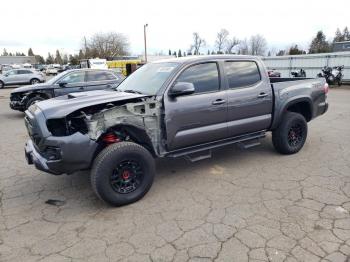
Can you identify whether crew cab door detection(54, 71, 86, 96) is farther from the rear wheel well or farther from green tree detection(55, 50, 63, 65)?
green tree detection(55, 50, 63, 65)

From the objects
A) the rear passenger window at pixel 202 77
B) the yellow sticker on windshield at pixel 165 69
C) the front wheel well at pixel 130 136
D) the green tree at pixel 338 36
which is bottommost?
the front wheel well at pixel 130 136

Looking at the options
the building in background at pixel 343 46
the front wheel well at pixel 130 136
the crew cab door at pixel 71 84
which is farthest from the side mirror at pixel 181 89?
the building in background at pixel 343 46

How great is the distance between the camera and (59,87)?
9953 millimetres

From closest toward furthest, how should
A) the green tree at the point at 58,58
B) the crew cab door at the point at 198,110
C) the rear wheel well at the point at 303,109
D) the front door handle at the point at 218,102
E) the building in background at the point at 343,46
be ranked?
the crew cab door at the point at 198,110, the front door handle at the point at 218,102, the rear wheel well at the point at 303,109, the building in background at the point at 343,46, the green tree at the point at 58,58

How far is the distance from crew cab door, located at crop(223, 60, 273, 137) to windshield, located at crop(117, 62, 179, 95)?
3.19ft

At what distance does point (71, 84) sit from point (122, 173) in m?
7.23

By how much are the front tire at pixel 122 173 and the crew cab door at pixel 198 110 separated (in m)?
0.51

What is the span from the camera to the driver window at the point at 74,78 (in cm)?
1013

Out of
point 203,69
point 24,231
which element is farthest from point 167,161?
point 24,231

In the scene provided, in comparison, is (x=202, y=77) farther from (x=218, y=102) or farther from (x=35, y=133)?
(x=35, y=133)

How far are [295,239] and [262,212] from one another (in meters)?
0.57

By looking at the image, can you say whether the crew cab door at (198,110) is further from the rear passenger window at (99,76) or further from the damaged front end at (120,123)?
the rear passenger window at (99,76)

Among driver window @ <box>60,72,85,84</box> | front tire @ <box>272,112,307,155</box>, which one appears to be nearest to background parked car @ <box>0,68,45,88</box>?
driver window @ <box>60,72,85,84</box>

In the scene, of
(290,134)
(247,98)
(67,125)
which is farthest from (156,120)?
(290,134)
